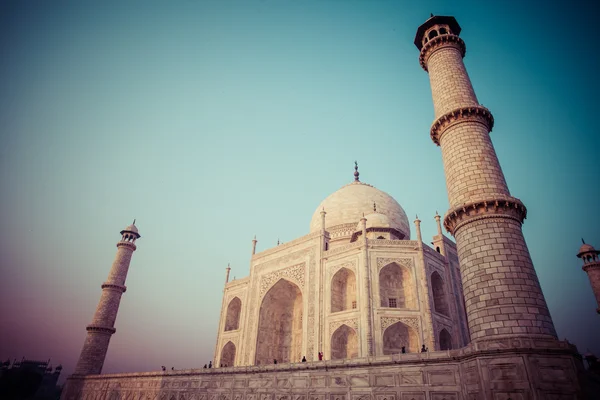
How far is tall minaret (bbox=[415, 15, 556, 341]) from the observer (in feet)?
21.5

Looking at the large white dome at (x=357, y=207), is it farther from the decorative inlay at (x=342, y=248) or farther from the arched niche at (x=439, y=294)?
the decorative inlay at (x=342, y=248)

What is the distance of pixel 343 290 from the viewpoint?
58.0ft

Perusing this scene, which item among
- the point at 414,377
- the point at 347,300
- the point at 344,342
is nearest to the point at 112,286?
the point at 347,300

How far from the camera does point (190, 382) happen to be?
12.5 meters

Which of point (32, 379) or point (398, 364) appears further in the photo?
point (32, 379)

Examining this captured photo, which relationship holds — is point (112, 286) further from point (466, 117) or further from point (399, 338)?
point (466, 117)

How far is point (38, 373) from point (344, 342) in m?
34.8

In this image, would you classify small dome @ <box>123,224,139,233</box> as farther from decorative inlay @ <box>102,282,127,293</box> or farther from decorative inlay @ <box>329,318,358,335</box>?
decorative inlay @ <box>329,318,358,335</box>

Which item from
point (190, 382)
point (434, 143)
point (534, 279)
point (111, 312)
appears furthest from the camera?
point (111, 312)

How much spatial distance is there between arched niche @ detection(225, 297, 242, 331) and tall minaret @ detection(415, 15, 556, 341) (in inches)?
656

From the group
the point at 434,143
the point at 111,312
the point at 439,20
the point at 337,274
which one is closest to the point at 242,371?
the point at 337,274

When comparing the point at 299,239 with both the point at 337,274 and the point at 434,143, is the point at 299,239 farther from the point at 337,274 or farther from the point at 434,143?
the point at 434,143

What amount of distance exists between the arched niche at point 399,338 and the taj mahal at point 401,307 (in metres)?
0.05

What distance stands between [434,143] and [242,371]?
897 cm
